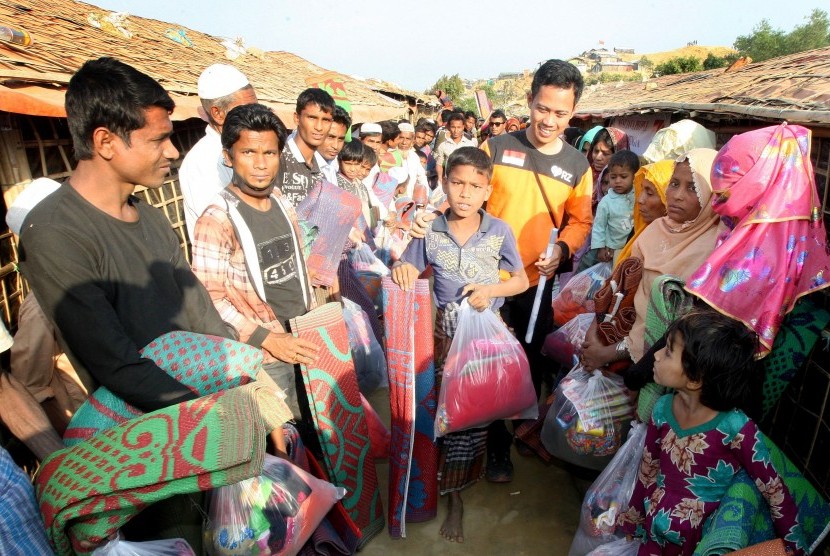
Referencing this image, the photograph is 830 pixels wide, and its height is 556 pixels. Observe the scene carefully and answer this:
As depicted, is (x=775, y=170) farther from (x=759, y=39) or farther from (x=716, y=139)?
(x=759, y=39)

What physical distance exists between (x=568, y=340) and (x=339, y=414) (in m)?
1.52

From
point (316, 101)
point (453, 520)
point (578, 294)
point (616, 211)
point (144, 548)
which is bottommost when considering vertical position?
point (453, 520)

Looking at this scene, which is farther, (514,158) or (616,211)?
(616,211)

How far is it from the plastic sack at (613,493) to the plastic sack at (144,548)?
5.39 ft

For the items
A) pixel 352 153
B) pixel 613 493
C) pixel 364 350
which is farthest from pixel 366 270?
pixel 613 493

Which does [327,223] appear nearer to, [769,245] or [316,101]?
[316,101]

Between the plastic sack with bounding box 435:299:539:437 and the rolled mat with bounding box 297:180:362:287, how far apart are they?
912 millimetres

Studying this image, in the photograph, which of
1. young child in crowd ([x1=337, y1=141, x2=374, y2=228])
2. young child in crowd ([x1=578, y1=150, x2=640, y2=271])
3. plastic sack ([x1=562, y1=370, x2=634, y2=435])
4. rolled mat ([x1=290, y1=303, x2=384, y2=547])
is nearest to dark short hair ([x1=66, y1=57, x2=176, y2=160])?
rolled mat ([x1=290, y1=303, x2=384, y2=547])

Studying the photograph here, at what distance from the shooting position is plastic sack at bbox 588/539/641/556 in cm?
202

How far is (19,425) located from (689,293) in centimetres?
243

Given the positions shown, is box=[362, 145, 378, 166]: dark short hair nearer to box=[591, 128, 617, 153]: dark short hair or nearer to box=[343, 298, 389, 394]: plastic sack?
box=[343, 298, 389, 394]: plastic sack

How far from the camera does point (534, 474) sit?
122 inches

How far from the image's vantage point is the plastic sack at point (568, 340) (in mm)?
3062

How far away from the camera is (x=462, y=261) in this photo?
256 cm
